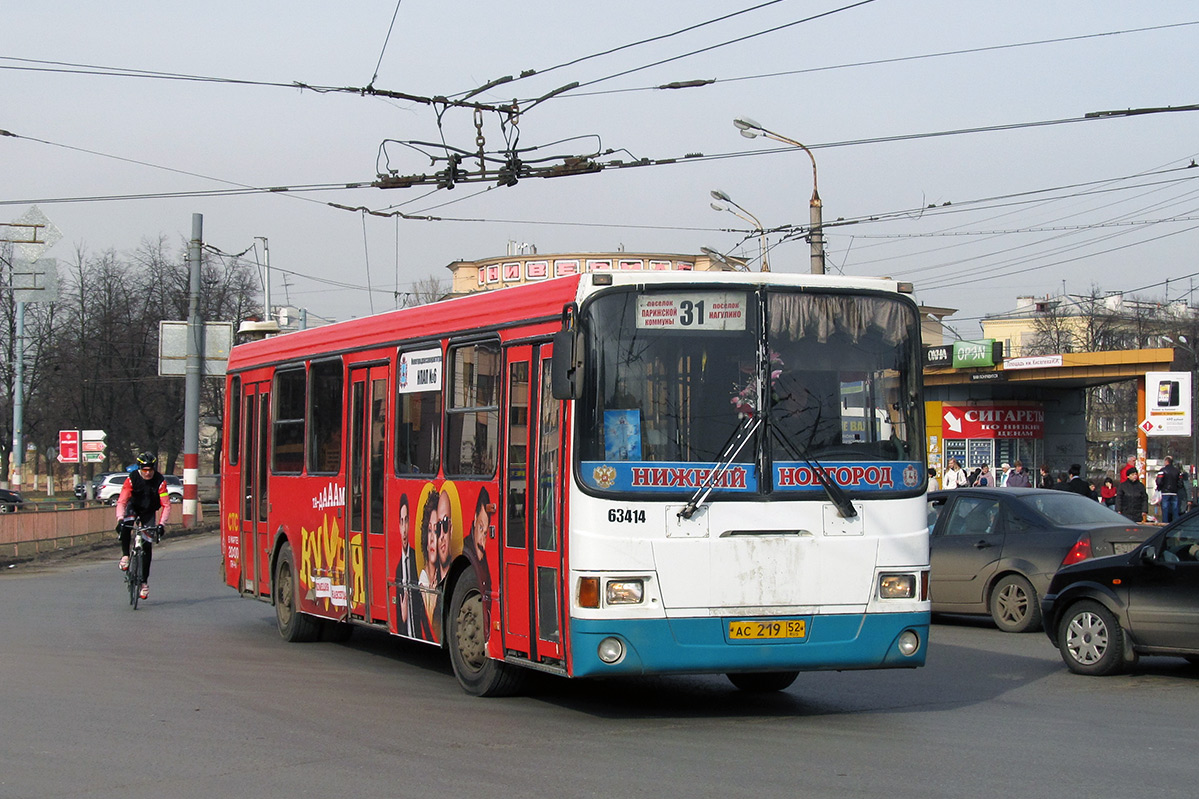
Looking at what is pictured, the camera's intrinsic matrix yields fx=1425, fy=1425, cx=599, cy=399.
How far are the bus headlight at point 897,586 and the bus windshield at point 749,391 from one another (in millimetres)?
569

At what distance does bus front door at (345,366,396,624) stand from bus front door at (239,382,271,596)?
2.56m

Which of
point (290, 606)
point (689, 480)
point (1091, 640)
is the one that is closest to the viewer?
point (689, 480)

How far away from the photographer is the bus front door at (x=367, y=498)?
38.2 feet

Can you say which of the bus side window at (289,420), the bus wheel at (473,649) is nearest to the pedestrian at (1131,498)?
the bus side window at (289,420)

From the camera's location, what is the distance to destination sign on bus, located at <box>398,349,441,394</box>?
1079 cm

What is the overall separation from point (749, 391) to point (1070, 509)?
7332 mm

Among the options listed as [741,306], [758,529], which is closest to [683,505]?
[758,529]

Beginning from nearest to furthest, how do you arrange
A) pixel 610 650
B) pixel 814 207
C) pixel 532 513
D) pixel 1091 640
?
1. pixel 610 650
2. pixel 532 513
3. pixel 1091 640
4. pixel 814 207

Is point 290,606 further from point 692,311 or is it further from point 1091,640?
point 1091,640

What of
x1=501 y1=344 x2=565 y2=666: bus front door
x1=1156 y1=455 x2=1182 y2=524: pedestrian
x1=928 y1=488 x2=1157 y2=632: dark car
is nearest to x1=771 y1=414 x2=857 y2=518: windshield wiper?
x1=501 y1=344 x2=565 y2=666: bus front door

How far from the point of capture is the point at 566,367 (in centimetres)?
842

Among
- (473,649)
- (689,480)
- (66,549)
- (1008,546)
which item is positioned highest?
(689,480)

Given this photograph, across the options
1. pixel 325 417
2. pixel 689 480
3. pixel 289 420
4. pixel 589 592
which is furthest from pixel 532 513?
pixel 289 420

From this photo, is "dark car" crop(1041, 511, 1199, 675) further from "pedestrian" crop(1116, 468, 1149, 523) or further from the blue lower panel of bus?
"pedestrian" crop(1116, 468, 1149, 523)
